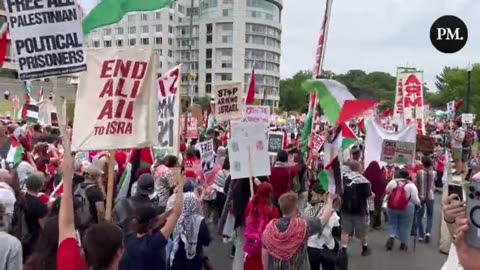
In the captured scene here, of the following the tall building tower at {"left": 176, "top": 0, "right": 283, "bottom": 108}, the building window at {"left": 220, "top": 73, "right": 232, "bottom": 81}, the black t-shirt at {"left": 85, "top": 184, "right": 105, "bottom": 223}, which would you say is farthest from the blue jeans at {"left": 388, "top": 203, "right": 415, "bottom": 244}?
the building window at {"left": 220, "top": 73, "right": 232, "bottom": 81}

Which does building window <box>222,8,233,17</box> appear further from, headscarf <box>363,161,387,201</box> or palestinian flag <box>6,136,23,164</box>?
palestinian flag <box>6,136,23,164</box>

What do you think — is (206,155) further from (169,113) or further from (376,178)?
(169,113)

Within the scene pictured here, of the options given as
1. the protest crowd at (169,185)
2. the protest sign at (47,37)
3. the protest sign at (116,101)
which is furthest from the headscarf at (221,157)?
the protest sign at (47,37)

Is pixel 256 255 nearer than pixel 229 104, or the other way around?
pixel 256 255

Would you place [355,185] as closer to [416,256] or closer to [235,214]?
[416,256]

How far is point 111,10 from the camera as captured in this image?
6.13 m

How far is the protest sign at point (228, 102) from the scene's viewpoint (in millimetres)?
13375

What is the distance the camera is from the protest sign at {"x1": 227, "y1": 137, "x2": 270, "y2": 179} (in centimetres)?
819

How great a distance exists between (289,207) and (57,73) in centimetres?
246

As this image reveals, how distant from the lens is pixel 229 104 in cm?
1345

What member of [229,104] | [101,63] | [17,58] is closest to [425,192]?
[229,104]

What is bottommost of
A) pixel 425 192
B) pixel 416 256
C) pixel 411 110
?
pixel 416 256

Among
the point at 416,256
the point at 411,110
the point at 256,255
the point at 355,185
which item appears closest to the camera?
the point at 256,255

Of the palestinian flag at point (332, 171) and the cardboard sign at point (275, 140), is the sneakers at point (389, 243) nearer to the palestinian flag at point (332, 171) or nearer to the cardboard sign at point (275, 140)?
the palestinian flag at point (332, 171)
